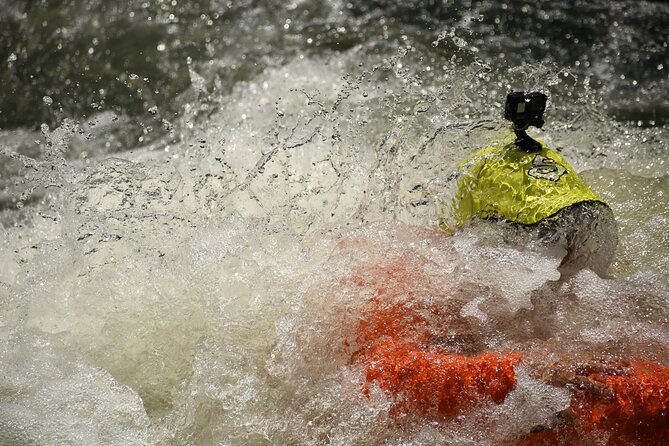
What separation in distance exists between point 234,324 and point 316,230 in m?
0.29

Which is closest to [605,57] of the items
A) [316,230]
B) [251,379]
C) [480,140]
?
[480,140]

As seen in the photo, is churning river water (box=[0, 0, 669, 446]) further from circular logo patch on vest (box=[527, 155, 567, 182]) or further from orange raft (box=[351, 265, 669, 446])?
circular logo patch on vest (box=[527, 155, 567, 182])

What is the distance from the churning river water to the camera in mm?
1207

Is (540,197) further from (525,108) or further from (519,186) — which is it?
(525,108)

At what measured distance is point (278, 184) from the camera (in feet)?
5.57

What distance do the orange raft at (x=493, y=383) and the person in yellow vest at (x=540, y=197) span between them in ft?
0.68

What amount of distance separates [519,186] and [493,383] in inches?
13.4

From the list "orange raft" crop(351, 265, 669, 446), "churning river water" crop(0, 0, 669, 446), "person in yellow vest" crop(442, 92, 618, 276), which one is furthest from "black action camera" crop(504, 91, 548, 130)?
"orange raft" crop(351, 265, 669, 446)

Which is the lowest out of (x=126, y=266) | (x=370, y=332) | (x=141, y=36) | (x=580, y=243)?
(x=141, y=36)

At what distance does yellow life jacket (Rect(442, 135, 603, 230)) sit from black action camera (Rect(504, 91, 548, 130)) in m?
0.05

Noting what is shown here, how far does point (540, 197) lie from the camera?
121cm

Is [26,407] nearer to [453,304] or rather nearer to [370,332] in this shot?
[370,332]

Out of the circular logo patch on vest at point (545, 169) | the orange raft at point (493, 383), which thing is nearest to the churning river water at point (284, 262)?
the orange raft at point (493, 383)

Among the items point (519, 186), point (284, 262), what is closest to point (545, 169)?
point (519, 186)
